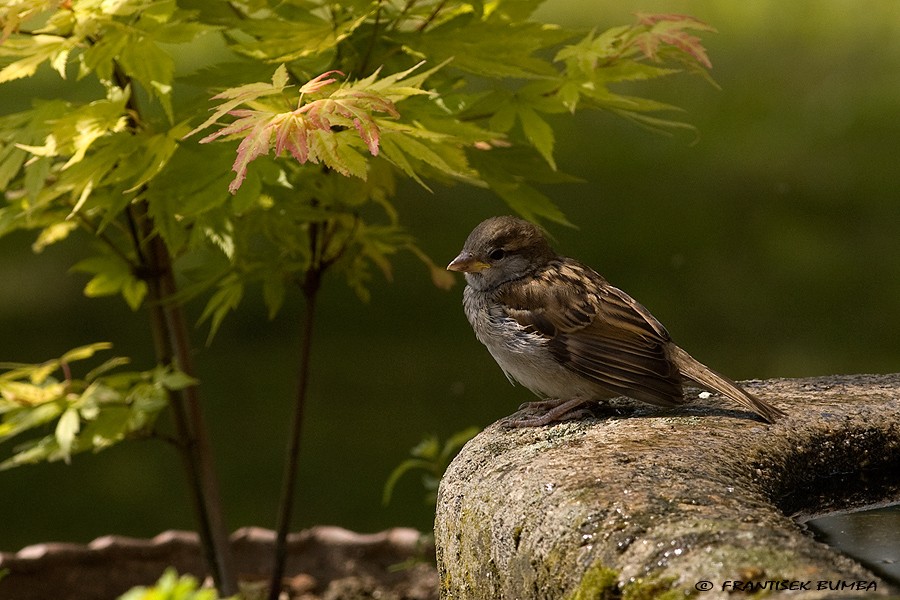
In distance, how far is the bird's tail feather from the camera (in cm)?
229

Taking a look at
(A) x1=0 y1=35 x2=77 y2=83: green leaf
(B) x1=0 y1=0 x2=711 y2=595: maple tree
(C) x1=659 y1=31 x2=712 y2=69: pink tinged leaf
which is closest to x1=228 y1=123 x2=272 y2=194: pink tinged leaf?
(B) x1=0 y1=0 x2=711 y2=595: maple tree

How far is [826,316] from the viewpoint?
5.32 meters

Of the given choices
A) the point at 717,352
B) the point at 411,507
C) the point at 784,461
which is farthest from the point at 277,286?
the point at 717,352

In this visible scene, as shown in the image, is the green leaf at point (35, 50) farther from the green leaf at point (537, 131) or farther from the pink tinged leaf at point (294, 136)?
the green leaf at point (537, 131)

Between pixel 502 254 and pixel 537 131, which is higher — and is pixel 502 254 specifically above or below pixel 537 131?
below

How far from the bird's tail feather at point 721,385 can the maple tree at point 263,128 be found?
39 cm

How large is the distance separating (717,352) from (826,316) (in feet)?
1.94

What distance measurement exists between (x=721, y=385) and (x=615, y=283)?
2792 mm

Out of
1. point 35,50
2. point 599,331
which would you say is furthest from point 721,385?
point 35,50

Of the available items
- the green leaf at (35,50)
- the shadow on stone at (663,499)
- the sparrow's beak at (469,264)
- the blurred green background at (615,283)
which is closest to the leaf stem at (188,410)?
the green leaf at (35,50)

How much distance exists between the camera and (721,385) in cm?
238

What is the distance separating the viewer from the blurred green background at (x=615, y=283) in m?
4.48

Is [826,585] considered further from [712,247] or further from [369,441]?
[712,247]

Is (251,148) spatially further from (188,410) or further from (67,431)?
(188,410)
